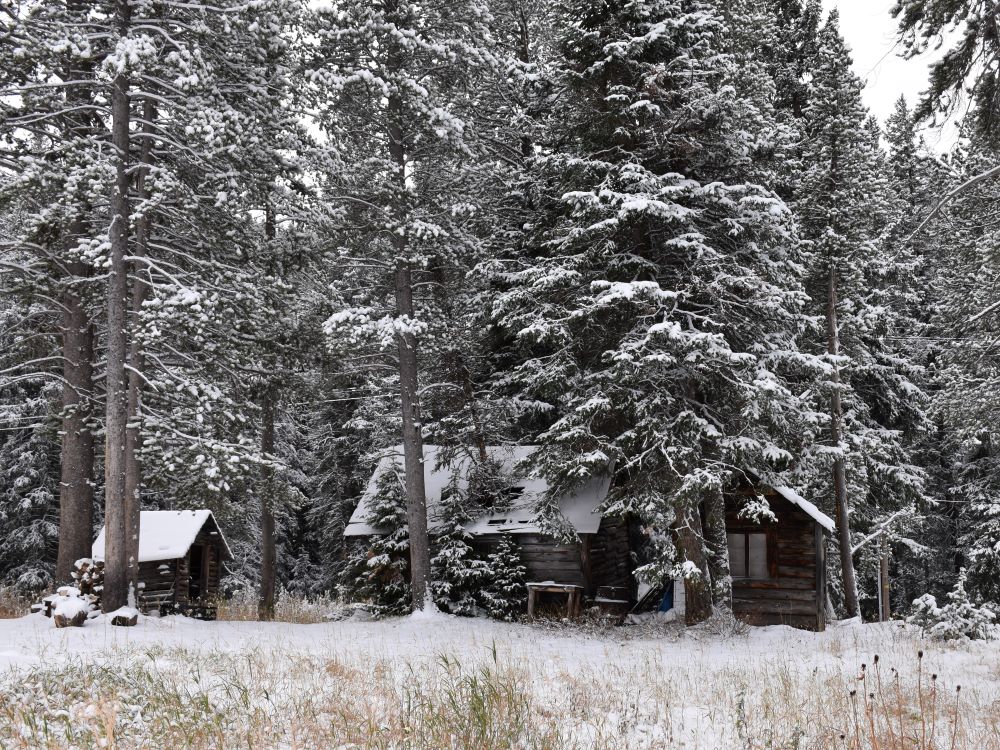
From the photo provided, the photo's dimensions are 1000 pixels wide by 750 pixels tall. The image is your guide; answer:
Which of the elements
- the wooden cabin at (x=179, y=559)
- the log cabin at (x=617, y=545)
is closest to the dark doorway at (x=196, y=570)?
the wooden cabin at (x=179, y=559)

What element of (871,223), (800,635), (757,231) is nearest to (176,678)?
(800,635)

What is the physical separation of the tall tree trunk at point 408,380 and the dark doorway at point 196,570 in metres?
14.4

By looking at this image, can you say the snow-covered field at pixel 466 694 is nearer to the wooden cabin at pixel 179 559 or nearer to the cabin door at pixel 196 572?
the wooden cabin at pixel 179 559

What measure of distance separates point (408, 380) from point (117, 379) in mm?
6904

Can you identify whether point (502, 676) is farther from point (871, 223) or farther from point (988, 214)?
point (871, 223)

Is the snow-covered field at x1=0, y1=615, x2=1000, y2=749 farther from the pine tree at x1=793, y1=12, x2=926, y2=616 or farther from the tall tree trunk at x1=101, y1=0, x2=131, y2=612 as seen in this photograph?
the pine tree at x1=793, y1=12, x2=926, y2=616

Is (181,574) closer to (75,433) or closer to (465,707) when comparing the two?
(75,433)

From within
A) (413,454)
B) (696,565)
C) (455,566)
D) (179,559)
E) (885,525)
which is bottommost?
(179,559)

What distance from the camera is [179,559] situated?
26484 millimetres

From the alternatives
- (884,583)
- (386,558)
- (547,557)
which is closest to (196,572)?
→ (386,558)

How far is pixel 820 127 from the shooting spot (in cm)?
2173

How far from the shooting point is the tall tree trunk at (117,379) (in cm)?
1317

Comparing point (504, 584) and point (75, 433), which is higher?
point (75, 433)

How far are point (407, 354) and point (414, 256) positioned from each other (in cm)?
261
